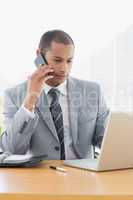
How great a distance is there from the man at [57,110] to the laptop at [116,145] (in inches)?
20.4

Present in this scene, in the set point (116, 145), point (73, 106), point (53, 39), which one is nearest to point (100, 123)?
point (73, 106)

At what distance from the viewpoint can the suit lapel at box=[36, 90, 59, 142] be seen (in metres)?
2.14

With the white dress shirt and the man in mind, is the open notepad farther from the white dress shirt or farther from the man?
the white dress shirt

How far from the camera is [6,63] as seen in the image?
3248 millimetres

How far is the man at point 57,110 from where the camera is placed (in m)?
2.07

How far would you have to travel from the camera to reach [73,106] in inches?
91.0

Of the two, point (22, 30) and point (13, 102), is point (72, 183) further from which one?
point (22, 30)

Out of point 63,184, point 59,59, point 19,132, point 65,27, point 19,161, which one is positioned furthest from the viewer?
point 65,27

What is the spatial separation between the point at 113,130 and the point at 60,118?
0.69 meters

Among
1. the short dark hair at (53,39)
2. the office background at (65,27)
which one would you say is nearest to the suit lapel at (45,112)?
the short dark hair at (53,39)

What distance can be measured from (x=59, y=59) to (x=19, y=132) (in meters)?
0.53

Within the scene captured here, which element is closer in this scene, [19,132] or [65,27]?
[19,132]

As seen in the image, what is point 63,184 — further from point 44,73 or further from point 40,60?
point 40,60

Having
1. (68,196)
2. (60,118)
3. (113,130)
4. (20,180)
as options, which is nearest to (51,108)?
(60,118)
